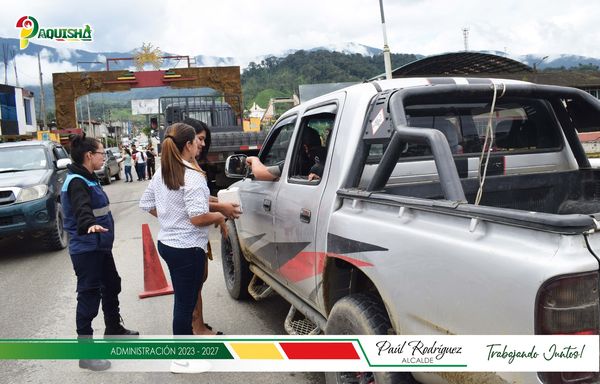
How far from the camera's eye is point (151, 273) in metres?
5.59

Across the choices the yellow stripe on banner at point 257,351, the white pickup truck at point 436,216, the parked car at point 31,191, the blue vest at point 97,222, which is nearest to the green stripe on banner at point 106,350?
the yellow stripe on banner at point 257,351

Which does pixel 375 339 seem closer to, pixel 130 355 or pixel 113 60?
pixel 130 355

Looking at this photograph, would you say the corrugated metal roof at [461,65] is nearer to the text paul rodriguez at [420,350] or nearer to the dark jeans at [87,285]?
the dark jeans at [87,285]

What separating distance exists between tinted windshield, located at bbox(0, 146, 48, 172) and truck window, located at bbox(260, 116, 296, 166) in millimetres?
5465

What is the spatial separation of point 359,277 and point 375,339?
1.67 feet

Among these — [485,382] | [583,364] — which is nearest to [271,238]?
[485,382]

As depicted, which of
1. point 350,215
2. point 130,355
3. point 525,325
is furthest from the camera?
point 130,355

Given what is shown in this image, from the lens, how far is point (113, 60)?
64.1 feet

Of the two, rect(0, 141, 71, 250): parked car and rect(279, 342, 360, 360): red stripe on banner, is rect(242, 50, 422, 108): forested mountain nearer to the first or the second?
rect(0, 141, 71, 250): parked car

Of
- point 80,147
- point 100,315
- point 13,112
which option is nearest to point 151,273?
point 100,315

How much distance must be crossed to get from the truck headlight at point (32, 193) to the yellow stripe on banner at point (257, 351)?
6.24 metres

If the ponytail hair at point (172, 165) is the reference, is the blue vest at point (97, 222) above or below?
below

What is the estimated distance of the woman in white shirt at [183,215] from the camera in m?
3.33

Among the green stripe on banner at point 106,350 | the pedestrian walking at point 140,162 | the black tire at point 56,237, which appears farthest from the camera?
the pedestrian walking at point 140,162
